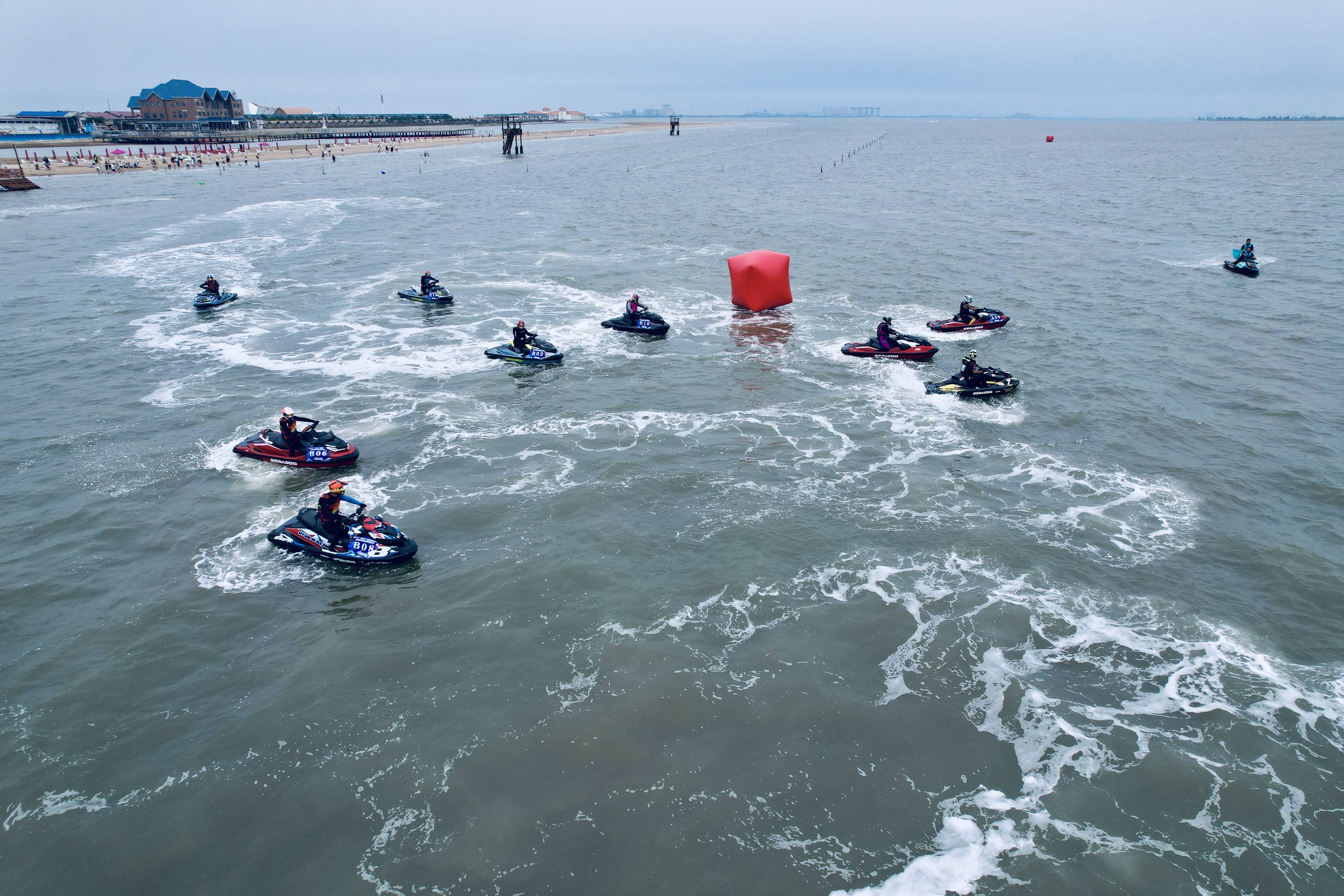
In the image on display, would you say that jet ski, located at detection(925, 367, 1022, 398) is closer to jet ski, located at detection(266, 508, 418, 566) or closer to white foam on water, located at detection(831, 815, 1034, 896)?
white foam on water, located at detection(831, 815, 1034, 896)

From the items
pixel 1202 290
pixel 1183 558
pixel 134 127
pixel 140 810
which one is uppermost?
pixel 134 127

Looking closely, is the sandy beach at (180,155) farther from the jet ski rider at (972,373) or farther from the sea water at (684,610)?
the jet ski rider at (972,373)

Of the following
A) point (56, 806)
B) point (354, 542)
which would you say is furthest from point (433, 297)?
point (56, 806)

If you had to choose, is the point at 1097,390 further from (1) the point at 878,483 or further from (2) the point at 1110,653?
(2) the point at 1110,653

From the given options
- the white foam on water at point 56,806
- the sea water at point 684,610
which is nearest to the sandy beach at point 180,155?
the sea water at point 684,610

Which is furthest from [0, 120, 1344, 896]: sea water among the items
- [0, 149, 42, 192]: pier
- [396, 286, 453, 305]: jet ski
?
[0, 149, 42, 192]: pier

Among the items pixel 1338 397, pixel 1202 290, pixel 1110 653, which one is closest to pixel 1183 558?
pixel 1110 653

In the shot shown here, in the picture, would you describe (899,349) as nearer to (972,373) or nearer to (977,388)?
(972,373)
